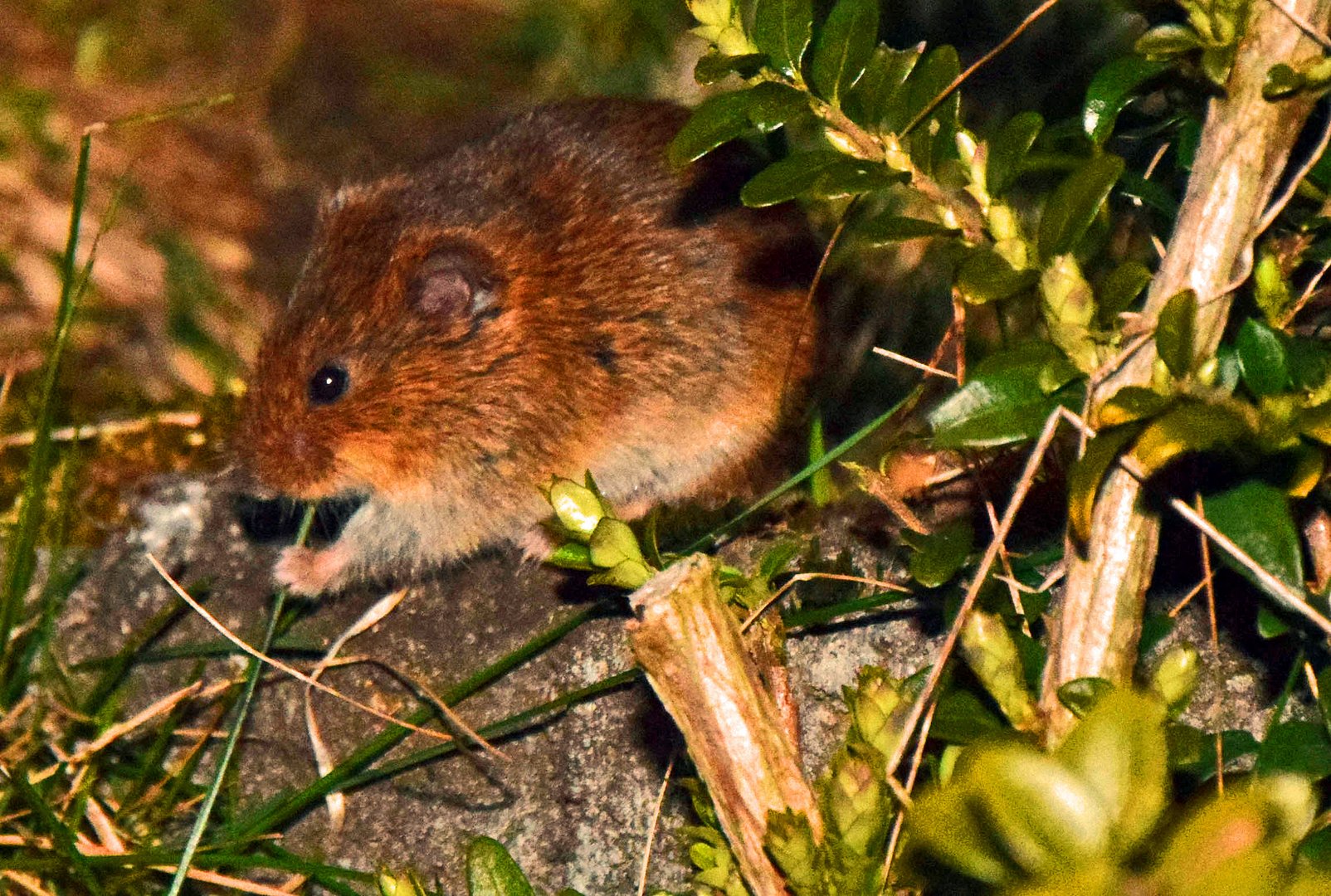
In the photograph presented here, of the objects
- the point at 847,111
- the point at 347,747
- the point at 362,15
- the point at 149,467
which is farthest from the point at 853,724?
the point at 362,15

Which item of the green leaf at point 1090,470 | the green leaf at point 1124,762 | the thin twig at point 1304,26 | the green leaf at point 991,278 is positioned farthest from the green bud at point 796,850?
the thin twig at point 1304,26

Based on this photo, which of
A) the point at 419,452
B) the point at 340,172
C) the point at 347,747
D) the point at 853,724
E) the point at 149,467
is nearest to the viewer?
the point at 853,724

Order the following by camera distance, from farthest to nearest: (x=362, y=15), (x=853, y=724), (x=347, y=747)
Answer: (x=362, y=15), (x=347, y=747), (x=853, y=724)

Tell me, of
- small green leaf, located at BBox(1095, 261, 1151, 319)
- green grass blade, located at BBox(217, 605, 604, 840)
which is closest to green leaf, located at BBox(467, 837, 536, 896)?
green grass blade, located at BBox(217, 605, 604, 840)

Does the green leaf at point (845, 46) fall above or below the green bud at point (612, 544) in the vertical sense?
above

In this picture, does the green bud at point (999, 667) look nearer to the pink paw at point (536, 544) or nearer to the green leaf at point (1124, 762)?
the green leaf at point (1124, 762)

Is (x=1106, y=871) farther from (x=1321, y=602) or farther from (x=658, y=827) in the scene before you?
(x=658, y=827)
